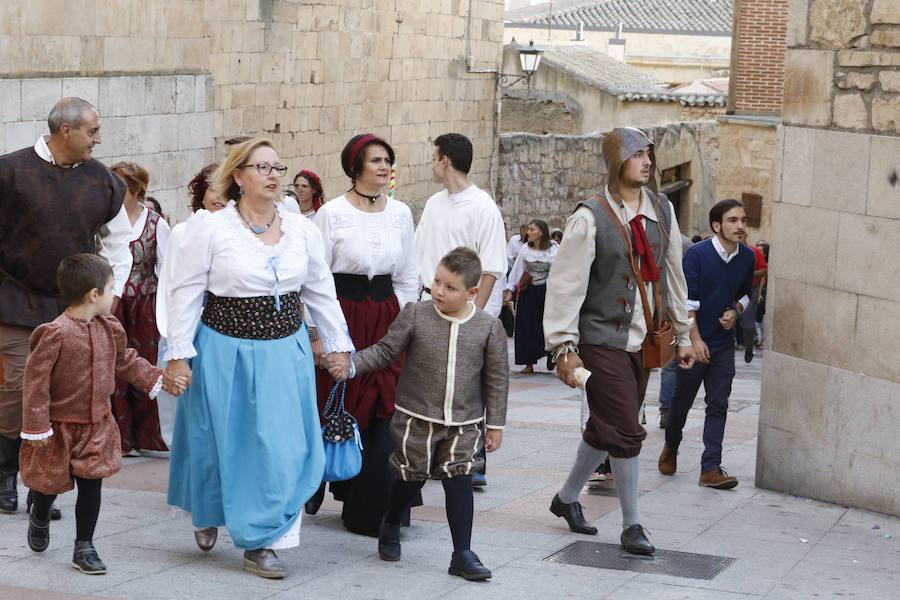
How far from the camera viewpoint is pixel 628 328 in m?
6.64

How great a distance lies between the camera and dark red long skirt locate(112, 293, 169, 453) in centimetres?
870

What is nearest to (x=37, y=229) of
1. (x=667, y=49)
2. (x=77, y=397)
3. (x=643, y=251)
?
(x=77, y=397)

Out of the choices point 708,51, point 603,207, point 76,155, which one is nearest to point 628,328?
point 603,207

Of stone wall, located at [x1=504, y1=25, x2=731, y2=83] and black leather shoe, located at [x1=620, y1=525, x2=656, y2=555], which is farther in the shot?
stone wall, located at [x1=504, y1=25, x2=731, y2=83]

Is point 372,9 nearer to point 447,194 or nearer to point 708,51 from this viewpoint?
point 447,194

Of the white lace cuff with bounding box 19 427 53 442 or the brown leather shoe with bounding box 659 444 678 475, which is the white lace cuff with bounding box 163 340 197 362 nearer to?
the white lace cuff with bounding box 19 427 53 442

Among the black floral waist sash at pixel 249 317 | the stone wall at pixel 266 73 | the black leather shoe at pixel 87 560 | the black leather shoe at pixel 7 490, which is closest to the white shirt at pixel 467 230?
the black floral waist sash at pixel 249 317

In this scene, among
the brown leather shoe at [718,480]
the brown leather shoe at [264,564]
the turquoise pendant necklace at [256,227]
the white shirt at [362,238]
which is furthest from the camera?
the brown leather shoe at [718,480]

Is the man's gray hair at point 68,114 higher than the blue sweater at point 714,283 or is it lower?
higher

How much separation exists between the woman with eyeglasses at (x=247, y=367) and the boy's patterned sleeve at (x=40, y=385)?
0.43 meters

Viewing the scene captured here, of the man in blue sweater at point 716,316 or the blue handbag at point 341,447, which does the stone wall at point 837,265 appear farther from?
the blue handbag at point 341,447

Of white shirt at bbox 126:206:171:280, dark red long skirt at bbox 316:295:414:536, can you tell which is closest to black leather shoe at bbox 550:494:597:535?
dark red long skirt at bbox 316:295:414:536

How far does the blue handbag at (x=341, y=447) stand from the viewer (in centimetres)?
620

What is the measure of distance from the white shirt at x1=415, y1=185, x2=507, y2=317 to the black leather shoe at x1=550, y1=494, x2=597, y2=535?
4.68 ft
